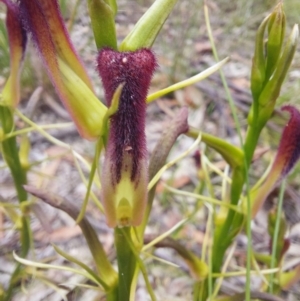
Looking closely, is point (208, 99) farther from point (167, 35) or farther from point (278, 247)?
point (278, 247)

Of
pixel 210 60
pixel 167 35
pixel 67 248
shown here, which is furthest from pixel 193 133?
pixel 167 35

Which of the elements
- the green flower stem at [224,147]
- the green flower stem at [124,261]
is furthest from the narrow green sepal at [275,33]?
the green flower stem at [124,261]

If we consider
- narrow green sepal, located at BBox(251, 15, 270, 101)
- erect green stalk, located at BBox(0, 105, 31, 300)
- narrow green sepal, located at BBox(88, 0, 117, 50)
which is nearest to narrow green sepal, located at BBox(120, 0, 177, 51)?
narrow green sepal, located at BBox(88, 0, 117, 50)

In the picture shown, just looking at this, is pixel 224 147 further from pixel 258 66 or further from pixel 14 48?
pixel 14 48

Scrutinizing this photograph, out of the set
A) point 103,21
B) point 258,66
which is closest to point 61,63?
point 103,21

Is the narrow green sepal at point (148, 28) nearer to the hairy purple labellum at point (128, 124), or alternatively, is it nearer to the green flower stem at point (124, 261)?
the hairy purple labellum at point (128, 124)
